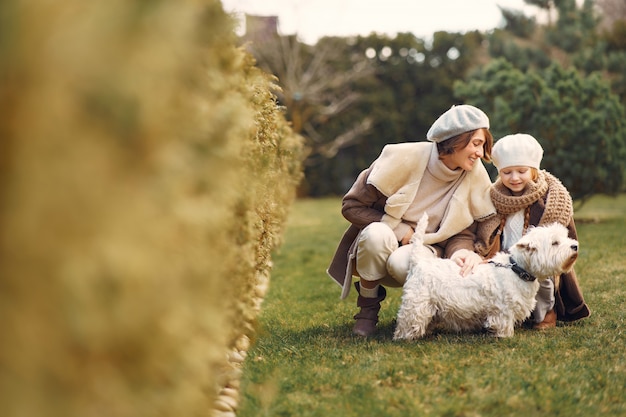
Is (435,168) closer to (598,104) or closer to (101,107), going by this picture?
(101,107)

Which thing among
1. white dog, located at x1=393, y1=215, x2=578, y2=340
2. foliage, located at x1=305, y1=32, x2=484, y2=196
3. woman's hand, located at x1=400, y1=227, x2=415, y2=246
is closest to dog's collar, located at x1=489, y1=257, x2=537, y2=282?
white dog, located at x1=393, y1=215, x2=578, y2=340

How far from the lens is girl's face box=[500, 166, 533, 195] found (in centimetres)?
430

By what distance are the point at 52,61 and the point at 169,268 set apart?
0.64m

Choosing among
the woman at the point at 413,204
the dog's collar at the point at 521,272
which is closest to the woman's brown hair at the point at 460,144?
the woman at the point at 413,204

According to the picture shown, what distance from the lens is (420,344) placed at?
398cm

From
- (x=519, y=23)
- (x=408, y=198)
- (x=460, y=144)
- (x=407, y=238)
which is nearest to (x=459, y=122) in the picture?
(x=460, y=144)

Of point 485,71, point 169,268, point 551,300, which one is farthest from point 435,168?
point 485,71

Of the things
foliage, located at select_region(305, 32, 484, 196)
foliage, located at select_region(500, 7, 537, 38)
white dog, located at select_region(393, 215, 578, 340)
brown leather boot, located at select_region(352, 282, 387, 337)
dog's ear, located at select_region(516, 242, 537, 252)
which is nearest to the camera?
dog's ear, located at select_region(516, 242, 537, 252)

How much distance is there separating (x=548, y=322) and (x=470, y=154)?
4.09 ft

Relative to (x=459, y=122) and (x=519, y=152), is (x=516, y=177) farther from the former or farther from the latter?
(x=459, y=122)

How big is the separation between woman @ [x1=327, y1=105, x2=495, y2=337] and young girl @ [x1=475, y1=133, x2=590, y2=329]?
8 cm

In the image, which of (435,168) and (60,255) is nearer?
(60,255)

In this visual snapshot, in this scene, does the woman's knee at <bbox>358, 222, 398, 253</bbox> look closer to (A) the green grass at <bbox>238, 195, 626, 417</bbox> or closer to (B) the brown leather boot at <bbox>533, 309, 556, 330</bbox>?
(A) the green grass at <bbox>238, 195, 626, 417</bbox>

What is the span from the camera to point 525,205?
171 inches
